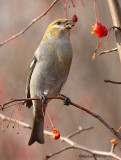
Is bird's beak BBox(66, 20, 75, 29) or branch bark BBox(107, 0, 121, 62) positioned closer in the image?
branch bark BBox(107, 0, 121, 62)

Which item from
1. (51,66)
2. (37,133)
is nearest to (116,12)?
(51,66)

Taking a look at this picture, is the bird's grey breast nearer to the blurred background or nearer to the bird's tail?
the bird's tail

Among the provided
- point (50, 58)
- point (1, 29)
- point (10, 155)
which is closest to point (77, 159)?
point (10, 155)

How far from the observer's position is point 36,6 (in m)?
5.96

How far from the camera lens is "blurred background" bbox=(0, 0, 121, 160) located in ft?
18.3

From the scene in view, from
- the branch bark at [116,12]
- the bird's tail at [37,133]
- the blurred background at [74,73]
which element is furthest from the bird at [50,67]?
the blurred background at [74,73]

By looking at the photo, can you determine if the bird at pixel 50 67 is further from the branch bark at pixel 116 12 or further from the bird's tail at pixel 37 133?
the branch bark at pixel 116 12

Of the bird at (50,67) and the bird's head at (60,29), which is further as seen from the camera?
the bird's head at (60,29)

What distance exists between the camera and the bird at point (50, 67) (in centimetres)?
346

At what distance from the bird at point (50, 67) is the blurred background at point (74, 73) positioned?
6.15ft

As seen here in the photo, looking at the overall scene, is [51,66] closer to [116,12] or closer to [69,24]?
[69,24]

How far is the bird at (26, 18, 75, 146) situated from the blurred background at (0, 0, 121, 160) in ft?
6.15

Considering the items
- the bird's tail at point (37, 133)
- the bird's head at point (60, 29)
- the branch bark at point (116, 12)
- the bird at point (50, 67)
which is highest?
the bird's head at point (60, 29)

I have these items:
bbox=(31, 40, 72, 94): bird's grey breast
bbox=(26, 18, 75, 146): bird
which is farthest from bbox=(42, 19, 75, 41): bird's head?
bbox=(31, 40, 72, 94): bird's grey breast
